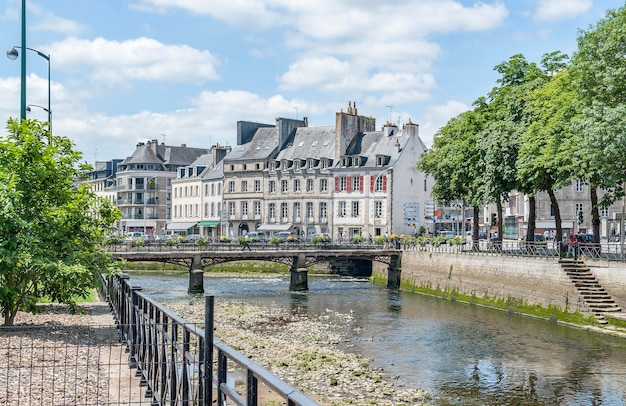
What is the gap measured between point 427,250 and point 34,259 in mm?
36061

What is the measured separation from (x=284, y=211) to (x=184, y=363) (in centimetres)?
6584

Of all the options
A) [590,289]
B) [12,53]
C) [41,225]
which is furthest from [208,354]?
[590,289]

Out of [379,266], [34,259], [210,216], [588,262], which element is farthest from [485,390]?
[210,216]

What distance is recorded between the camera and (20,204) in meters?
16.2

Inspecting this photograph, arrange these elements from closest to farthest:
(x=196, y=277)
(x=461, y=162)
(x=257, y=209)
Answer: (x=461, y=162) → (x=196, y=277) → (x=257, y=209)

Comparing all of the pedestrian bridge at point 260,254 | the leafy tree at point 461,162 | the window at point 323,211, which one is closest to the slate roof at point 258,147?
the window at point 323,211

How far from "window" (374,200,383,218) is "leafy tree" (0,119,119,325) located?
49643mm

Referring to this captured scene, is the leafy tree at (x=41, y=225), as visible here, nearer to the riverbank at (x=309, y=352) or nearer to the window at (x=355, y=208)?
the riverbank at (x=309, y=352)

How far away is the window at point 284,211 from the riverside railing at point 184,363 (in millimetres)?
59499

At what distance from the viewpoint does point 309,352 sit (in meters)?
23.8

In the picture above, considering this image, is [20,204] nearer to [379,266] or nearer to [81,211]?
Result: [81,211]

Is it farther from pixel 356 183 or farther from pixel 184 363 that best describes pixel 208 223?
pixel 184 363

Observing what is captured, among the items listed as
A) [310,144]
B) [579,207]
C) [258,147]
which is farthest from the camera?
[258,147]

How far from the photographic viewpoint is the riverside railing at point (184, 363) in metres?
5.75
